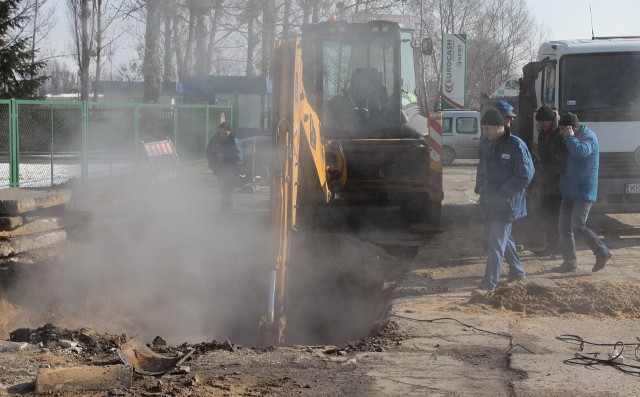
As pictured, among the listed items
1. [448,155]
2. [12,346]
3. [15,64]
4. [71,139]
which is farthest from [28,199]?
[448,155]

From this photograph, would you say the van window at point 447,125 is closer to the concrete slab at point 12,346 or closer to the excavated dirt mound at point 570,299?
the excavated dirt mound at point 570,299

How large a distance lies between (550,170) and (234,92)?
2378 cm

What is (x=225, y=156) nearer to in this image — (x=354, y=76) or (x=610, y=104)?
(x=354, y=76)

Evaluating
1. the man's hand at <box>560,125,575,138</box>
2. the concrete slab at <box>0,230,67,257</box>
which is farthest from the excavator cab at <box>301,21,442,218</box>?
the concrete slab at <box>0,230,67,257</box>

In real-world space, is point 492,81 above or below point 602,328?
above

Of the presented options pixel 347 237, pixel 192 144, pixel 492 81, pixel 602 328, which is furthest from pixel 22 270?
pixel 492 81

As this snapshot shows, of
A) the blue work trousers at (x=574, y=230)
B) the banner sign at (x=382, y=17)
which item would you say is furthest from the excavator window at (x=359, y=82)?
the blue work trousers at (x=574, y=230)

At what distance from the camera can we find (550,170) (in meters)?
10.9

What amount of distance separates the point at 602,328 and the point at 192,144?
18539 mm

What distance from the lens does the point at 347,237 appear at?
39.3 feet

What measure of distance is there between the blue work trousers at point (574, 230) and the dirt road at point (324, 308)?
268mm

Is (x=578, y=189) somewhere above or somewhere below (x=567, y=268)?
above

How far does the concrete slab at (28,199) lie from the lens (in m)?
9.41

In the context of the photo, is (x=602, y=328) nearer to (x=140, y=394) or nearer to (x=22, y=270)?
(x=140, y=394)
